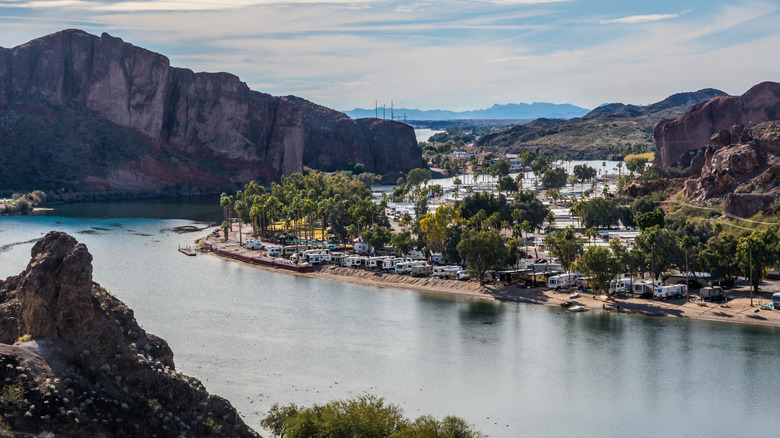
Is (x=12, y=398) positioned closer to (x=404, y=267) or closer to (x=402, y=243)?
(x=404, y=267)

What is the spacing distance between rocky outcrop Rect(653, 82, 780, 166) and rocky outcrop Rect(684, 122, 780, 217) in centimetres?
4870

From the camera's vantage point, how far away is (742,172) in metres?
113

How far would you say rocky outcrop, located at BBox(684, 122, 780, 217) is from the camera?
97.5 meters

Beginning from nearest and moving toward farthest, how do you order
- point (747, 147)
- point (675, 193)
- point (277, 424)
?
point (277, 424) → point (747, 147) → point (675, 193)

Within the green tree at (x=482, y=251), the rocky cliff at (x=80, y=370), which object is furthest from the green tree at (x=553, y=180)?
the rocky cliff at (x=80, y=370)

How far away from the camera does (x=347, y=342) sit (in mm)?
63562

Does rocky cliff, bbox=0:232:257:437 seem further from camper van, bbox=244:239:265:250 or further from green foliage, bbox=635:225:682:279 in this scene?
camper van, bbox=244:239:265:250

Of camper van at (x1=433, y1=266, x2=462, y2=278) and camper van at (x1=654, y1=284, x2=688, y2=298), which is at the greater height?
camper van at (x1=433, y1=266, x2=462, y2=278)

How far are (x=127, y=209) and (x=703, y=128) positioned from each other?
117153mm

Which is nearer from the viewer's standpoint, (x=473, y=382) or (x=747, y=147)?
(x=473, y=382)

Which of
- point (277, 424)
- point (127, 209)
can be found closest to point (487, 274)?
point (277, 424)

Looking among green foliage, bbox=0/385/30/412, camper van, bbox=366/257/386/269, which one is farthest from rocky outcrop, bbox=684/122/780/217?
green foliage, bbox=0/385/30/412

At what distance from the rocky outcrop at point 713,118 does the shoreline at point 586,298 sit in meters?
109

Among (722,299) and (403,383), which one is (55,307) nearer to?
Result: (403,383)
